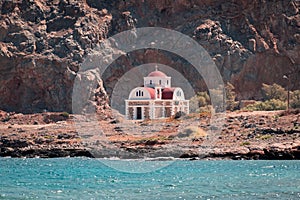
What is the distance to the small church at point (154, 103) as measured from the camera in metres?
83.9

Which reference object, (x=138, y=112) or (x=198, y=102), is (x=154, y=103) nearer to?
(x=138, y=112)

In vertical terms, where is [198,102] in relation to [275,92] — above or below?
below

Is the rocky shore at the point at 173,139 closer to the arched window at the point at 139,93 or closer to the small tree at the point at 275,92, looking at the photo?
the arched window at the point at 139,93

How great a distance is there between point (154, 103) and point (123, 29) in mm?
13731

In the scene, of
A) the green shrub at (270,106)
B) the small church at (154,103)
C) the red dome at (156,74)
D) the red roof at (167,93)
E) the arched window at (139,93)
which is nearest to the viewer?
the green shrub at (270,106)

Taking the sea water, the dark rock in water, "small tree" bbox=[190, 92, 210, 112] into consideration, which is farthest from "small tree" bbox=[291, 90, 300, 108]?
the sea water

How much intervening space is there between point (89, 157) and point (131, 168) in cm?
1149

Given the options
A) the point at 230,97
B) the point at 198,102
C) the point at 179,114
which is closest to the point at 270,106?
the point at 230,97

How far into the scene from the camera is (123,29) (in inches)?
3698

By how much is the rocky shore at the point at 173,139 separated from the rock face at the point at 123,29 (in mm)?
11122

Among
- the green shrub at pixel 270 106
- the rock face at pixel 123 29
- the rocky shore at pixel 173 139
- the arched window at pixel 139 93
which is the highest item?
the rock face at pixel 123 29

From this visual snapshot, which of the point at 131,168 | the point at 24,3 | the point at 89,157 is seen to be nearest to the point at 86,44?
the point at 24,3

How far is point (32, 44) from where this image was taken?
9094 centimetres

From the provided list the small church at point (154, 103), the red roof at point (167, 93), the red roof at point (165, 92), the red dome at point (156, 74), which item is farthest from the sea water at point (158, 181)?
the red dome at point (156, 74)
